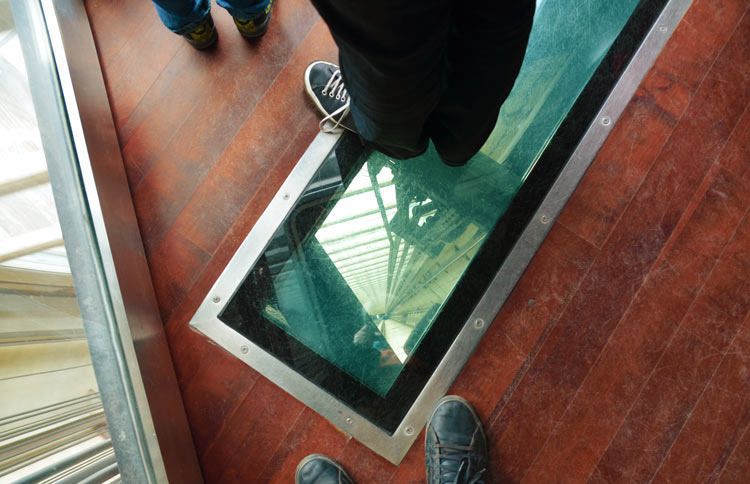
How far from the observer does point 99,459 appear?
774 millimetres

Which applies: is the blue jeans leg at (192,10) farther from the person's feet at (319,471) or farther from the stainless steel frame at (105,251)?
the person's feet at (319,471)

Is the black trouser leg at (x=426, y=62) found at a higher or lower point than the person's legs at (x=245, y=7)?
lower

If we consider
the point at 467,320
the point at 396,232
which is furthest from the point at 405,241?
the point at 467,320

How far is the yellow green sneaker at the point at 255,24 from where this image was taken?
1.04m

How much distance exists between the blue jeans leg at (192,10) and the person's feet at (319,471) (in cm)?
103

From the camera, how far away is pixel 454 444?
0.98 m

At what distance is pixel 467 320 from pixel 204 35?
3.07 feet

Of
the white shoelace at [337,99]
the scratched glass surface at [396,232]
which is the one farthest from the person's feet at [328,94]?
the scratched glass surface at [396,232]

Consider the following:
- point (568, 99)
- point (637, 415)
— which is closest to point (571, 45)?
point (568, 99)

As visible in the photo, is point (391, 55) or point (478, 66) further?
point (478, 66)

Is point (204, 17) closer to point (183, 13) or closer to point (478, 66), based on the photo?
point (183, 13)

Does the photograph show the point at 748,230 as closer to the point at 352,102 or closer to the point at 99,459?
the point at 352,102

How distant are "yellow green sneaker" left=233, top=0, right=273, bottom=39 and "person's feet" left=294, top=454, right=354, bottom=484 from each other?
1034mm

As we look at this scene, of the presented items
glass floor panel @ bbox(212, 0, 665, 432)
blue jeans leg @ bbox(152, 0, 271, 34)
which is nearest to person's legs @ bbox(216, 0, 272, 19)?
blue jeans leg @ bbox(152, 0, 271, 34)
